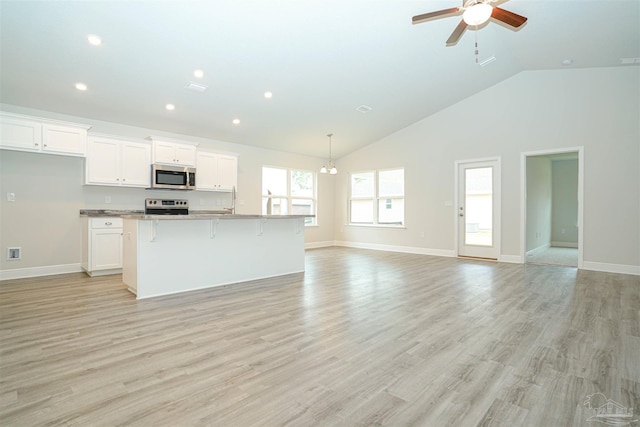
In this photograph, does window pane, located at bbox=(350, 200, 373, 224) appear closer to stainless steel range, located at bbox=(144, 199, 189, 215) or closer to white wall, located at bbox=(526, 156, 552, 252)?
white wall, located at bbox=(526, 156, 552, 252)

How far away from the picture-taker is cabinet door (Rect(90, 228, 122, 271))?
16.2 feet

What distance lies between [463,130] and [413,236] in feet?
8.91

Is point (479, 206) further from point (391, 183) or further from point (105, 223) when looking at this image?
point (105, 223)

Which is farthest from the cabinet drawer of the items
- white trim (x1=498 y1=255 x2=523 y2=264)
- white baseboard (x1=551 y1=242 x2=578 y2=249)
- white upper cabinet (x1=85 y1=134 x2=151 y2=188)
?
white baseboard (x1=551 y1=242 x2=578 y2=249)

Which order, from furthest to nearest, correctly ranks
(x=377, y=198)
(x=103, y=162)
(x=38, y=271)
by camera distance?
(x=377, y=198), (x=103, y=162), (x=38, y=271)

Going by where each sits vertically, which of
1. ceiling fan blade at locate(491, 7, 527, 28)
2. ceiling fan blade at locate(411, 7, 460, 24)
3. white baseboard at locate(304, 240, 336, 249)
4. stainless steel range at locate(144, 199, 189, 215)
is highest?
ceiling fan blade at locate(411, 7, 460, 24)

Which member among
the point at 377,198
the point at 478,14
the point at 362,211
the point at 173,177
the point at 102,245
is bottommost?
the point at 102,245

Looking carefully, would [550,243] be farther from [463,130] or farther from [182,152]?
[182,152]

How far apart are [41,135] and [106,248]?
1901 mm

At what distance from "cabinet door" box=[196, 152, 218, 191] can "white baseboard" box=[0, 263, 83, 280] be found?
8.13 feet

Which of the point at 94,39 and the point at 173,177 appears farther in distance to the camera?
the point at 173,177

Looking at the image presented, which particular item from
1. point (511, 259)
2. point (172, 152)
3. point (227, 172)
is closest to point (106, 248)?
point (172, 152)

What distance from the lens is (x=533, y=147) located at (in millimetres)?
6066

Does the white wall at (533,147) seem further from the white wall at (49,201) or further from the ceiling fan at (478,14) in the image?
the white wall at (49,201)
